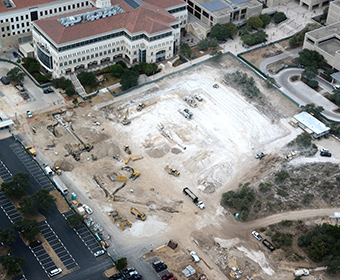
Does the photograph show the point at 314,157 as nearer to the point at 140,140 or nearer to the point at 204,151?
the point at 204,151

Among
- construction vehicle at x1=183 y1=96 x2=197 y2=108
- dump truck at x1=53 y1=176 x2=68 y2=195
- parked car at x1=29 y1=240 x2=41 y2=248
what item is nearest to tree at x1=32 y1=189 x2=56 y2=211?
dump truck at x1=53 y1=176 x2=68 y2=195

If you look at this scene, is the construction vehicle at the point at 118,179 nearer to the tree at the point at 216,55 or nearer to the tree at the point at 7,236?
the tree at the point at 7,236

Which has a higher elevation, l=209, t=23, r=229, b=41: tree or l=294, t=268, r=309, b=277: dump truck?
l=209, t=23, r=229, b=41: tree

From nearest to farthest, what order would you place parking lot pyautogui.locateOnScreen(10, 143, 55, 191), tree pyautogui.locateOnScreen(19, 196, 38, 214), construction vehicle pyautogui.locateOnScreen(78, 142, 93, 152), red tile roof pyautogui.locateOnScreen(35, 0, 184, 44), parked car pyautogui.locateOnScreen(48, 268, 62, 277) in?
parked car pyautogui.locateOnScreen(48, 268, 62, 277), tree pyautogui.locateOnScreen(19, 196, 38, 214), parking lot pyautogui.locateOnScreen(10, 143, 55, 191), construction vehicle pyautogui.locateOnScreen(78, 142, 93, 152), red tile roof pyautogui.locateOnScreen(35, 0, 184, 44)

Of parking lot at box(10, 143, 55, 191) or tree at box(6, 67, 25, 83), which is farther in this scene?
tree at box(6, 67, 25, 83)

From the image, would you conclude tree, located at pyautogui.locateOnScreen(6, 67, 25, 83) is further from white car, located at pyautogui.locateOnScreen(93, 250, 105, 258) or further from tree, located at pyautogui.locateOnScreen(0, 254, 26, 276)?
white car, located at pyautogui.locateOnScreen(93, 250, 105, 258)

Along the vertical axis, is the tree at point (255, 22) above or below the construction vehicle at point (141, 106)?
above

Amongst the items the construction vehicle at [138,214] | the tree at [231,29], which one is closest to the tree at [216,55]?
the tree at [231,29]
